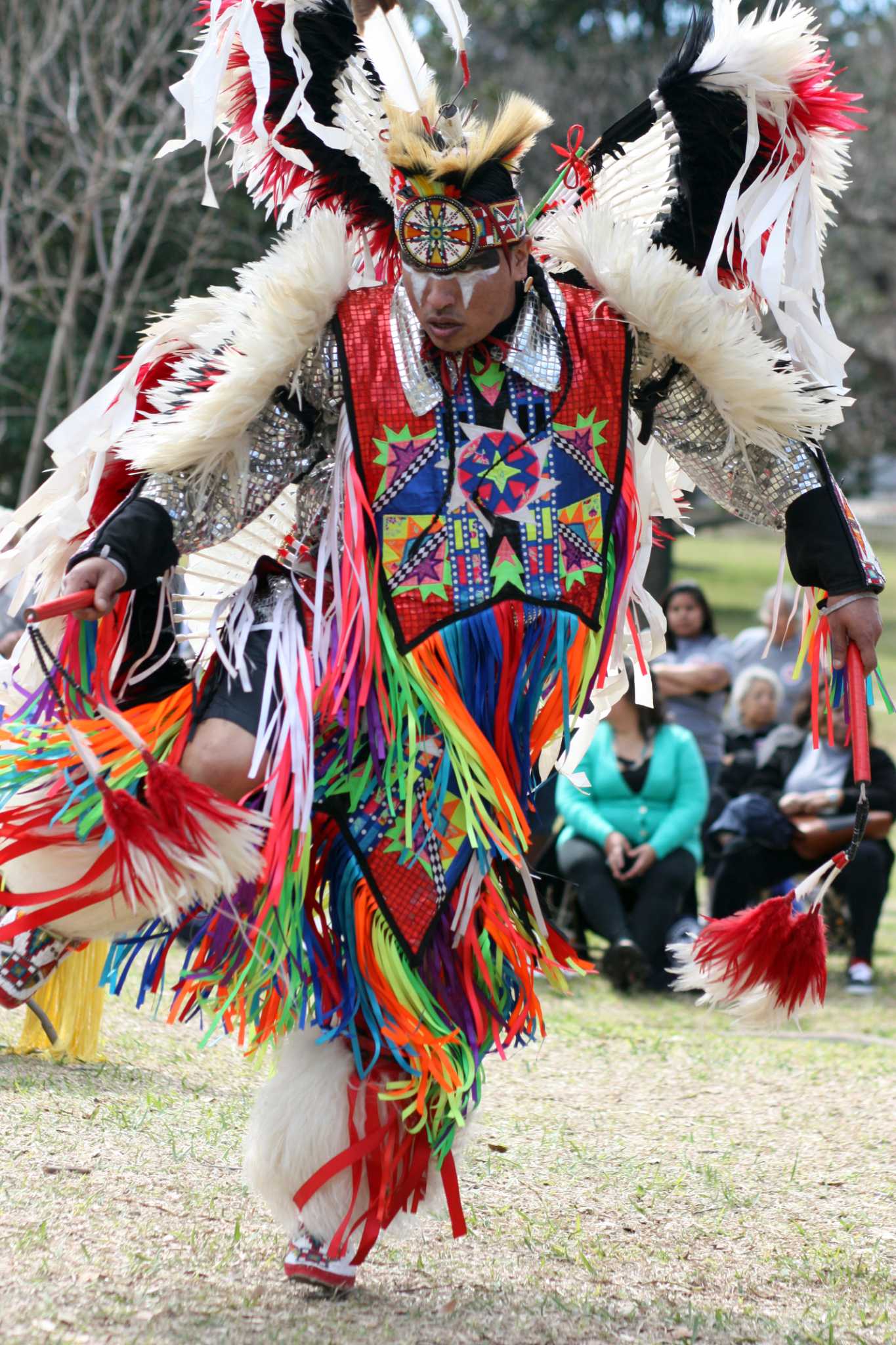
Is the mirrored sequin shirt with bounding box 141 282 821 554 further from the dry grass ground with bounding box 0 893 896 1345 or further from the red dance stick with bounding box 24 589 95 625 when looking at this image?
the dry grass ground with bounding box 0 893 896 1345

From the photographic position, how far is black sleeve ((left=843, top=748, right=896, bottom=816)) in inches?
270

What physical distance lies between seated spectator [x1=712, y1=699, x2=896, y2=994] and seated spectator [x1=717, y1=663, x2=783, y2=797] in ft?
0.78

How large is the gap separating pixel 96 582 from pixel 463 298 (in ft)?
2.55

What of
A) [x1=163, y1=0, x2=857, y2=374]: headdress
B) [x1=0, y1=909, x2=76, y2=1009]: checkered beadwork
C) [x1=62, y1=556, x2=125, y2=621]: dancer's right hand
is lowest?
[x1=0, y1=909, x2=76, y2=1009]: checkered beadwork

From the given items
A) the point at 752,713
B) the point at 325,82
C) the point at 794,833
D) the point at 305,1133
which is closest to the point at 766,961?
the point at 305,1133

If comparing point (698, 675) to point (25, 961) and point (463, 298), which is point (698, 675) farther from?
point (463, 298)

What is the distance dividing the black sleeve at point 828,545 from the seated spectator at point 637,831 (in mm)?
3569

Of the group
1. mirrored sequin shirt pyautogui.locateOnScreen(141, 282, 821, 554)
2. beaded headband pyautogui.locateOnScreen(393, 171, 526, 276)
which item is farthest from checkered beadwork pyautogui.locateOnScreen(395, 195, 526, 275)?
mirrored sequin shirt pyautogui.locateOnScreen(141, 282, 821, 554)

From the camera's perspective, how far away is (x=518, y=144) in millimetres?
2814

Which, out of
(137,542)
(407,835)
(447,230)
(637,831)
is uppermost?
(447,230)

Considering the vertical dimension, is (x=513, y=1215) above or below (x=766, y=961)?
below

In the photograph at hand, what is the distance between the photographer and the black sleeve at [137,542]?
8.60ft

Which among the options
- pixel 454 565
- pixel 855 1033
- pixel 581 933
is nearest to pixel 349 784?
pixel 454 565

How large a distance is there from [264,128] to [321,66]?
0.16 meters
